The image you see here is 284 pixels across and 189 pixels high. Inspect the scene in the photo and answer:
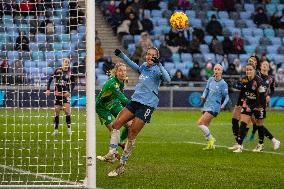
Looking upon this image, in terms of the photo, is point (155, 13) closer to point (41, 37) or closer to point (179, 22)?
point (41, 37)

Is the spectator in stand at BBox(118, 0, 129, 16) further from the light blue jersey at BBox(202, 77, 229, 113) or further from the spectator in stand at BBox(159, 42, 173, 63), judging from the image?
the light blue jersey at BBox(202, 77, 229, 113)

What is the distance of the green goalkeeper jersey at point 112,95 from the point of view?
1616 cm

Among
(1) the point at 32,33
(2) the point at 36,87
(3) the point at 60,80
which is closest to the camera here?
(1) the point at 32,33

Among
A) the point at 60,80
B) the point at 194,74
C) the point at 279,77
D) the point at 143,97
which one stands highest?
the point at 143,97

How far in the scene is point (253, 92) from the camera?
59.9 ft

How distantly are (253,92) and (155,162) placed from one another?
3.78 meters

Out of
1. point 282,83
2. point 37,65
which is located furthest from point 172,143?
point 282,83

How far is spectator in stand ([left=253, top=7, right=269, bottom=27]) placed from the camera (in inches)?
1543

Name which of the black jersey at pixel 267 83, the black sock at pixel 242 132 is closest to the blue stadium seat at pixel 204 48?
the black jersey at pixel 267 83

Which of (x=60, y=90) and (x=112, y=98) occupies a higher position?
(x=112, y=98)

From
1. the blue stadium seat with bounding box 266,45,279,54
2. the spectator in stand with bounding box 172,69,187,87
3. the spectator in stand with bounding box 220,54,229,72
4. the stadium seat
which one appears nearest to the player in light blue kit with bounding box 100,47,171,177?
the spectator in stand with bounding box 172,69,187,87

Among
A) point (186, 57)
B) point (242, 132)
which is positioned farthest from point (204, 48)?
point (242, 132)

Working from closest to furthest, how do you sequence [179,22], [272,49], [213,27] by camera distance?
[179,22], [213,27], [272,49]

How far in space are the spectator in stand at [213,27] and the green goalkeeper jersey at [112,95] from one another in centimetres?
2114
